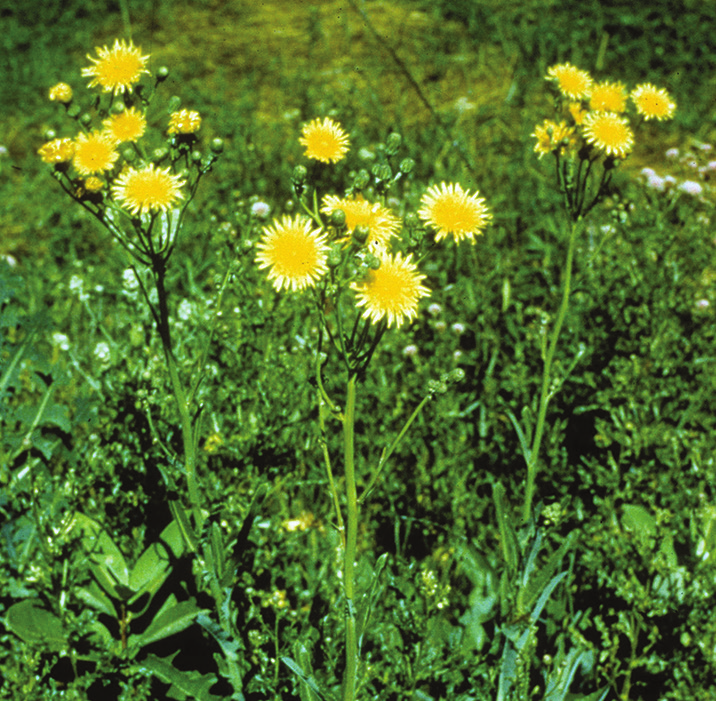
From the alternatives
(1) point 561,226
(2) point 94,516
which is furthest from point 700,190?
(2) point 94,516

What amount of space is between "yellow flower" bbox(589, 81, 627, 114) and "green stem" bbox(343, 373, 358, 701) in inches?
47.0

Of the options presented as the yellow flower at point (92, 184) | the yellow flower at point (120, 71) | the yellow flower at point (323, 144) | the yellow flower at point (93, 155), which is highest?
the yellow flower at point (120, 71)

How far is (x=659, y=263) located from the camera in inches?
116

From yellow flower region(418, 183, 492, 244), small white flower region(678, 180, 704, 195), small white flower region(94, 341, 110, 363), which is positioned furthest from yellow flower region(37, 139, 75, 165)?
small white flower region(678, 180, 704, 195)

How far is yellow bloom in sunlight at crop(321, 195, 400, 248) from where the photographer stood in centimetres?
158

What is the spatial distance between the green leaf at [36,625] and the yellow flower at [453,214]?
1.48m

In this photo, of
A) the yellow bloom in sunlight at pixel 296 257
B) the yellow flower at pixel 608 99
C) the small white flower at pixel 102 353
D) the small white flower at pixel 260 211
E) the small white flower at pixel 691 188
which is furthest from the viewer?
the small white flower at pixel 691 188

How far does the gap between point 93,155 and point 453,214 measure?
89 centimetres

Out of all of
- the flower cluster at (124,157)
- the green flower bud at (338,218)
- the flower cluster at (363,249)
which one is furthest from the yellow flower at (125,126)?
the green flower bud at (338,218)

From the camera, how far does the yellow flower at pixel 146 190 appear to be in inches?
66.8

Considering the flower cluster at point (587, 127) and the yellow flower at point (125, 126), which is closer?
the yellow flower at point (125, 126)

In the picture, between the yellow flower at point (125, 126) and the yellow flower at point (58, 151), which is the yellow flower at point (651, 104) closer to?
the yellow flower at point (125, 126)

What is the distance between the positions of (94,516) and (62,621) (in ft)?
1.23

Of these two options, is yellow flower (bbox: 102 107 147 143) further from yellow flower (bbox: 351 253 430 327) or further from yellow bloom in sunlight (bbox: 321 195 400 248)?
yellow flower (bbox: 351 253 430 327)
